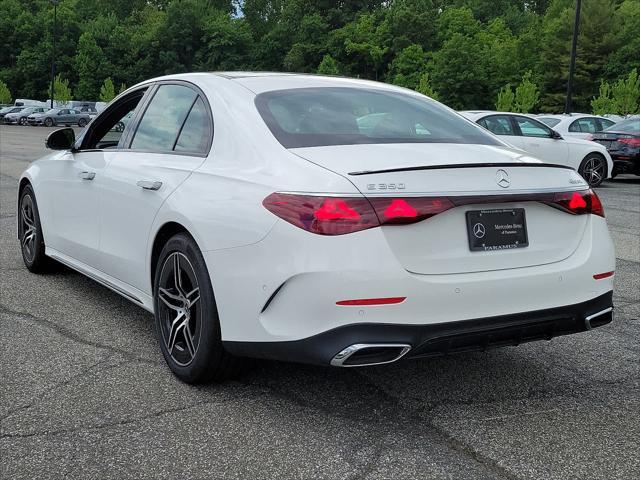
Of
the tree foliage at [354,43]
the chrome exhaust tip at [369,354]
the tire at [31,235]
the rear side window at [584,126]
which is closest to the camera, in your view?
the chrome exhaust tip at [369,354]

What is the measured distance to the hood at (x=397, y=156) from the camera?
3.04 m

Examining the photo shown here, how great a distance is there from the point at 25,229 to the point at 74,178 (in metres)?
1.48

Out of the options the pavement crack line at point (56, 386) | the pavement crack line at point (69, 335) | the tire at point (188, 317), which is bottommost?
the pavement crack line at point (69, 335)

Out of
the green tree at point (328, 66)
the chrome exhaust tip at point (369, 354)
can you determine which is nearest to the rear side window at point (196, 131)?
the chrome exhaust tip at point (369, 354)

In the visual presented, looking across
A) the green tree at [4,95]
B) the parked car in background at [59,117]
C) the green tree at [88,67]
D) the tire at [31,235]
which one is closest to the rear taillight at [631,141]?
the tire at [31,235]

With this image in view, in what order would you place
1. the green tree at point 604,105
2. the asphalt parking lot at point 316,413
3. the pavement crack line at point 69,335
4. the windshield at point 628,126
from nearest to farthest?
the asphalt parking lot at point 316,413 < the pavement crack line at point 69,335 < the windshield at point 628,126 < the green tree at point 604,105

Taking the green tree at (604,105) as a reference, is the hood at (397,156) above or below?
above

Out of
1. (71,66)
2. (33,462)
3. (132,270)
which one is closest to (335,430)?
(33,462)

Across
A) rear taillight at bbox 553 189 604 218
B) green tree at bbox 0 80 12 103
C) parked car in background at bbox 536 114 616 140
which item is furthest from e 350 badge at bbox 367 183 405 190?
green tree at bbox 0 80 12 103

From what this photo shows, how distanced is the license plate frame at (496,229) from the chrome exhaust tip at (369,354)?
20.6 inches

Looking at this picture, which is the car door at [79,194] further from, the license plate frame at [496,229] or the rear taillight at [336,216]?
the license plate frame at [496,229]

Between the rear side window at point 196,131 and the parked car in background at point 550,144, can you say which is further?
the parked car in background at point 550,144

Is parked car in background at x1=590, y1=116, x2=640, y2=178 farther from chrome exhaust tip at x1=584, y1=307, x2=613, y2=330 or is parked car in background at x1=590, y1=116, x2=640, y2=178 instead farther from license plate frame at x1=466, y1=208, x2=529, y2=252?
license plate frame at x1=466, y1=208, x2=529, y2=252

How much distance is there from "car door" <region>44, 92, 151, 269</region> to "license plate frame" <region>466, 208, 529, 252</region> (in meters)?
2.45
